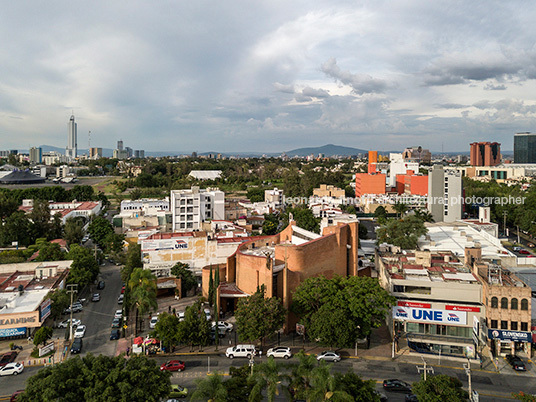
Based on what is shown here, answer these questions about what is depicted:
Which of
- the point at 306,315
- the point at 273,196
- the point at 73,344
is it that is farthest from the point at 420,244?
the point at 273,196

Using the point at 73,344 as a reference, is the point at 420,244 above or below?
above

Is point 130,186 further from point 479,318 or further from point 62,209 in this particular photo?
point 479,318

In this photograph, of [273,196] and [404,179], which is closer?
[273,196]

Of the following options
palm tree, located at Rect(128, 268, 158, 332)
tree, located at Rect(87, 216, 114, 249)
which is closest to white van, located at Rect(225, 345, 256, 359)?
palm tree, located at Rect(128, 268, 158, 332)

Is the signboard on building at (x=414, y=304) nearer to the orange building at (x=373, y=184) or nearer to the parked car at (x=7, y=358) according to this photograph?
the parked car at (x=7, y=358)

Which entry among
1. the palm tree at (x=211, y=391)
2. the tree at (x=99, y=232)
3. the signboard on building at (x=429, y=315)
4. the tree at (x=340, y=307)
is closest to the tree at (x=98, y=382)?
the palm tree at (x=211, y=391)

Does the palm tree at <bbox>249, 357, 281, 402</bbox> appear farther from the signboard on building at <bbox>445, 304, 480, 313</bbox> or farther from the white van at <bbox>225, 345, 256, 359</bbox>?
the signboard on building at <bbox>445, 304, 480, 313</bbox>
